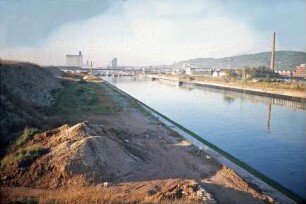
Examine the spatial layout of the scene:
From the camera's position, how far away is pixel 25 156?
10.8 m

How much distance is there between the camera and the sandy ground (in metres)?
9.33

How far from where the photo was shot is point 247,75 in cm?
7156

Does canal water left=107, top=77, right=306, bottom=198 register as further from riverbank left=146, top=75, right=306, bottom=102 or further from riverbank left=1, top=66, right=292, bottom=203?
riverbank left=146, top=75, right=306, bottom=102

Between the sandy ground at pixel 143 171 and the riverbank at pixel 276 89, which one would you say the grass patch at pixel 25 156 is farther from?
the riverbank at pixel 276 89

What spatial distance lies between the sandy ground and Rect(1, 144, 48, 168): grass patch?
0.42 m

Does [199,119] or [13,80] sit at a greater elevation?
[13,80]

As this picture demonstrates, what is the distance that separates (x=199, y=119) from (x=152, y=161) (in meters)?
15.3

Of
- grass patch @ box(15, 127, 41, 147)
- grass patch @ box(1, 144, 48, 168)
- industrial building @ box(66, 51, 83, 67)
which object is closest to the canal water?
grass patch @ box(1, 144, 48, 168)

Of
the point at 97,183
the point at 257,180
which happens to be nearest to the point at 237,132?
the point at 257,180

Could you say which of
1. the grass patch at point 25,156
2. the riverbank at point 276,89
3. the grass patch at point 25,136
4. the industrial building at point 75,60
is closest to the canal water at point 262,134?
the riverbank at point 276,89

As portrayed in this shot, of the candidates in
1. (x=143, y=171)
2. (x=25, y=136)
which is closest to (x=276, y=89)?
(x=143, y=171)

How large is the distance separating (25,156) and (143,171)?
379cm

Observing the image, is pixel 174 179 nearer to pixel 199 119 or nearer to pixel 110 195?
pixel 110 195

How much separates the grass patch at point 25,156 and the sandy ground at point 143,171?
Answer: 0.42 m
